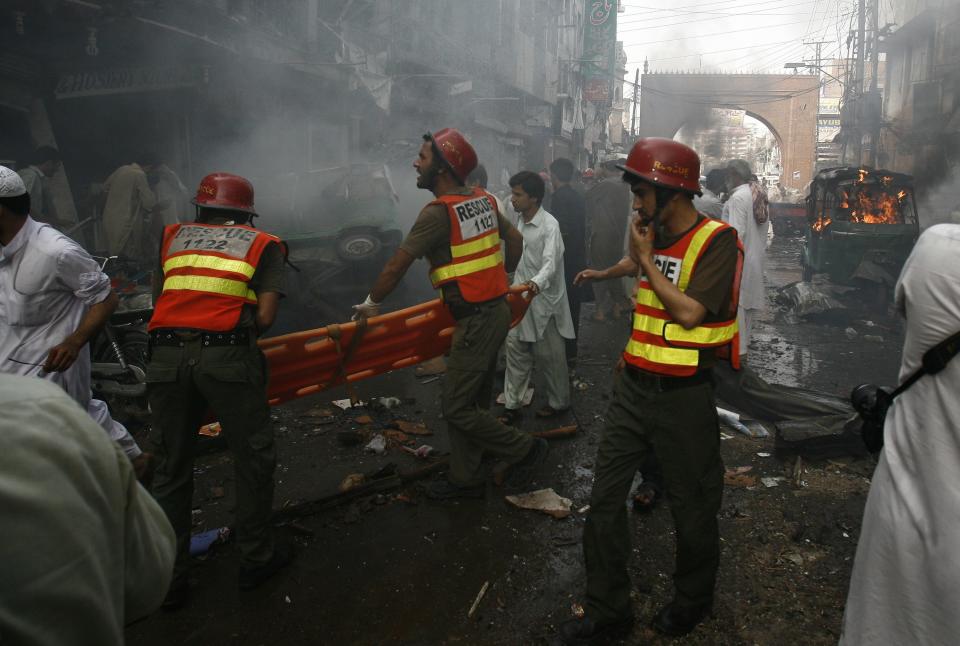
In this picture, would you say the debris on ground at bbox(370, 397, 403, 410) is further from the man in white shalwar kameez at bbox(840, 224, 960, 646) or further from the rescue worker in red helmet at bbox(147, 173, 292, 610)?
the man in white shalwar kameez at bbox(840, 224, 960, 646)

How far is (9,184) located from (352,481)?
2.40 meters

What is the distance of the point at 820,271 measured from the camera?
11750mm

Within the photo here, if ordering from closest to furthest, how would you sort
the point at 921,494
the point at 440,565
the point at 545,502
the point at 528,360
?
the point at 921,494
the point at 440,565
the point at 545,502
the point at 528,360

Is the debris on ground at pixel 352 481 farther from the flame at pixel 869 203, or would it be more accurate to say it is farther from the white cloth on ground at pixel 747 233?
the flame at pixel 869 203

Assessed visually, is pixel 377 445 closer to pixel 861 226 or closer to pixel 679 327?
pixel 679 327

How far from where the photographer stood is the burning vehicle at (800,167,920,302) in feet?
33.7

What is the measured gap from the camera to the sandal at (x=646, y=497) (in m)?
3.81

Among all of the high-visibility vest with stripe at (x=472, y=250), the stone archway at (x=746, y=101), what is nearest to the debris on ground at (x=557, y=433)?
the high-visibility vest with stripe at (x=472, y=250)

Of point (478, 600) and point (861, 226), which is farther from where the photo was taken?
point (861, 226)

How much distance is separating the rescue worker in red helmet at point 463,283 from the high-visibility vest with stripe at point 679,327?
134 cm

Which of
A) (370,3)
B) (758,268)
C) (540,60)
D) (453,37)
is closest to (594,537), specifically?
(758,268)

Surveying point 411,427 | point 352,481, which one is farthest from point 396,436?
point 352,481

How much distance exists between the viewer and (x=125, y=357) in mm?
5430

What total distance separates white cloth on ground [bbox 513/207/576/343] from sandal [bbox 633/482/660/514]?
→ 5.46 ft
